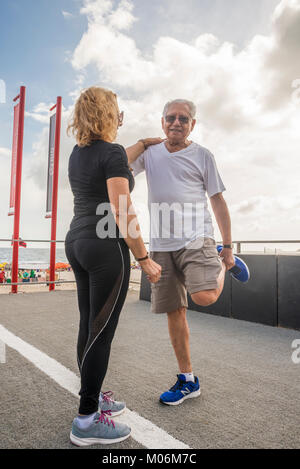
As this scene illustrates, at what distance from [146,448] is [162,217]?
4.15 ft

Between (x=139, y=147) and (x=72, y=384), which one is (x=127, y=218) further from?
(x=72, y=384)

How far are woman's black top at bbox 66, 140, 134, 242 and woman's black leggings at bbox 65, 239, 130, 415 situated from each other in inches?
2.5

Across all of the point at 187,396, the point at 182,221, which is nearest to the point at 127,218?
the point at 182,221

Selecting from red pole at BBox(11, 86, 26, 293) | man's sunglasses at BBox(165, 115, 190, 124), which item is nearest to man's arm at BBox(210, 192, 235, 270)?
man's sunglasses at BBox(165, 115, 190, 124)

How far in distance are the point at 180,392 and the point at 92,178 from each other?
4.55 ft

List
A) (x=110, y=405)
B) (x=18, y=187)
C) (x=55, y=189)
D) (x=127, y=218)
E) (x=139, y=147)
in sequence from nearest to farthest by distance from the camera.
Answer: (x=127, y=218)
(x=110, y=405)
(x=139, y=147)
(x=18, y=187)
(x=55, y=189)

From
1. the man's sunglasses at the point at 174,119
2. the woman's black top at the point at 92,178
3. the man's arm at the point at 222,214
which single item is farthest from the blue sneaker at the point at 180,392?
the man's sunglasses at the point at 174,119

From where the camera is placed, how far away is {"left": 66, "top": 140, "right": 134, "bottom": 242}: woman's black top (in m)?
1.41

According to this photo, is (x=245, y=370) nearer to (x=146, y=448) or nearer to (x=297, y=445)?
(x=297, y=445)

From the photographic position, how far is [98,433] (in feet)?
4.90

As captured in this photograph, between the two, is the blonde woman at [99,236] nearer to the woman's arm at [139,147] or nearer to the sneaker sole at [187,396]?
the sneaker sole at [187,396]

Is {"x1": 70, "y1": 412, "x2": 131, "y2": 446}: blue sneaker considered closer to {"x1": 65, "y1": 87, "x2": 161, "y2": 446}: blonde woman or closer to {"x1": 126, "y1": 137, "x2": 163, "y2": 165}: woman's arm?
{"x1": 65, "y1": 87, "x2": 161, "y2": 446}: blonde woman

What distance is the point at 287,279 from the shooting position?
4328 mm

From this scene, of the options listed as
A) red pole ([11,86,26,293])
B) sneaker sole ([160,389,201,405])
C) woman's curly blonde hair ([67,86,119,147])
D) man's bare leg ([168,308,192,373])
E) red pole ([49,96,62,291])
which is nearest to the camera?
woman's curly blonde hair ([67,86,119,147])
